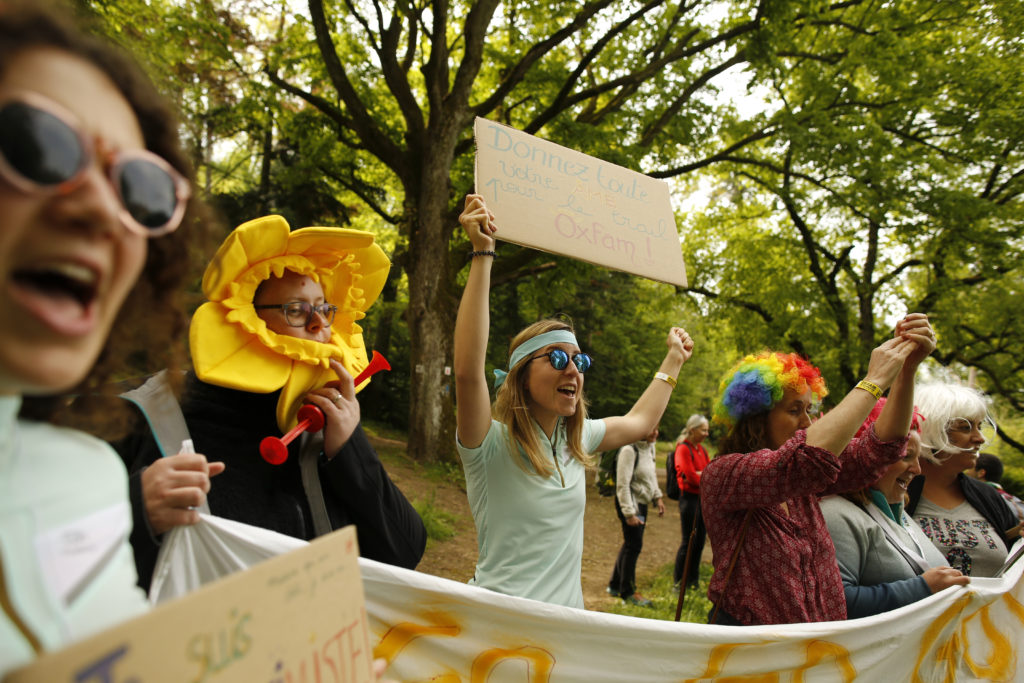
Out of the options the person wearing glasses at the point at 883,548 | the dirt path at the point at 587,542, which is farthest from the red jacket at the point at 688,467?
the person wearing glasses at the point at 883,548

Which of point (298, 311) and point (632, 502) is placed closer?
point (298, 311)

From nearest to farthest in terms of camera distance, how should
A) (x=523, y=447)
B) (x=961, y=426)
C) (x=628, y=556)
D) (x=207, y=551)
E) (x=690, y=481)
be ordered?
(x=207, y=551) → (x=523, y=447) → (x=961, y=426) → (x=628, y=556) → (x=690, y=481)

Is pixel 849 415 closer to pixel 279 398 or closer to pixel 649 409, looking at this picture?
pixel 649 409

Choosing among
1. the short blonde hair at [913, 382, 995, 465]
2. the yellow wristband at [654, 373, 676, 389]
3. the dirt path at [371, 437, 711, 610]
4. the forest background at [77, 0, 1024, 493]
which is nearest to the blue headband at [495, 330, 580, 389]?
the yellow wristband at [654, 373, 676, 389]

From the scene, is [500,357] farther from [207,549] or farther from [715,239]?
[207,549]

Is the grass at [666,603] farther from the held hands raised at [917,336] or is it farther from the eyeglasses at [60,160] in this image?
the eyeglasses at [60,160]

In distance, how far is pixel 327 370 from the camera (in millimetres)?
1792

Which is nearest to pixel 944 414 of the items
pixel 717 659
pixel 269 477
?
pixel 717 659

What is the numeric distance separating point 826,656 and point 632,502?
4673 mm

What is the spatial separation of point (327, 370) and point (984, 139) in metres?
12.0

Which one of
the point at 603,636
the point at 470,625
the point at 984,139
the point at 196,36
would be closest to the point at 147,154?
the point at 470,625

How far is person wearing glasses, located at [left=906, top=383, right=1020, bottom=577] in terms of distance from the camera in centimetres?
312

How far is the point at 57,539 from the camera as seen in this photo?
691 mm

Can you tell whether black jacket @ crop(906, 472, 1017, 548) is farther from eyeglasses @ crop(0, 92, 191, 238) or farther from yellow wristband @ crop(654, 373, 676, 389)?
eyeglasses @ crop(0, 92, 191, 238)
